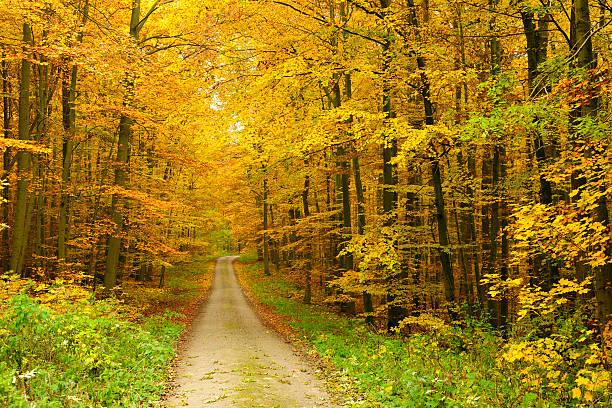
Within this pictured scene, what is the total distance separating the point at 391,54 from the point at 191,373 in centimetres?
974

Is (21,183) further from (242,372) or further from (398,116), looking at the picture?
(398,116)

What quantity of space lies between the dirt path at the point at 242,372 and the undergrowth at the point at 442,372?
1082 millimetres

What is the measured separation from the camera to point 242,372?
937 cm

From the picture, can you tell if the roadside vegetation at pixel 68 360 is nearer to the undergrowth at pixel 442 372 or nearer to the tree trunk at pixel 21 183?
the undergrowth at pixel 442 372

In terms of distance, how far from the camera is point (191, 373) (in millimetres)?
9406

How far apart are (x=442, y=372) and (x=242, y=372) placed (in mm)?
4665

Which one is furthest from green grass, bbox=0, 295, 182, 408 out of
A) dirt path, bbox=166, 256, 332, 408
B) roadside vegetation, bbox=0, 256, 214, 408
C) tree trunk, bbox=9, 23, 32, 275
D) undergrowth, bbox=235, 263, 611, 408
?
tree trunk, bbox=9, 23, 32, 275

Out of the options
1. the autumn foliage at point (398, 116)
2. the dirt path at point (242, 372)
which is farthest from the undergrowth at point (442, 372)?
the dirt path at point (242, 372)

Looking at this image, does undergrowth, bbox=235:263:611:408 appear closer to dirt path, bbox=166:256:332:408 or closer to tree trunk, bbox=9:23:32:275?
dirt path, bbox=166:256:332:408

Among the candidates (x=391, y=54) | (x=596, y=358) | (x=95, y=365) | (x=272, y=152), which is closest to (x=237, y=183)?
(x=272, y=152)

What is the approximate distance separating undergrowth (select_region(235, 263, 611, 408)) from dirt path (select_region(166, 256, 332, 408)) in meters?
1.08

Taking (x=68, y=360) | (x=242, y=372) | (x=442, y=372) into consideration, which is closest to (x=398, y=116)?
(x=442, y=372)

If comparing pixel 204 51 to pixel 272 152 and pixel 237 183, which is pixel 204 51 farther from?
pixel 237 183

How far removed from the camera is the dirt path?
7520 mm
